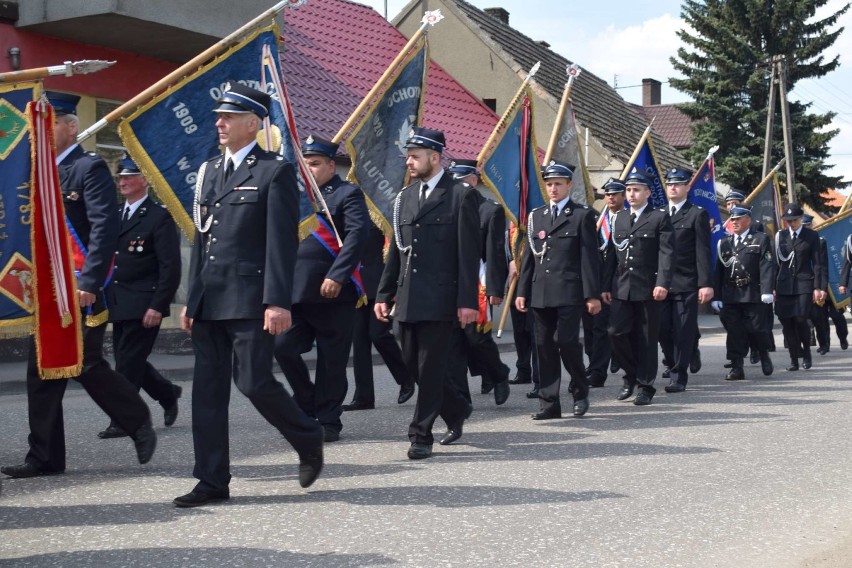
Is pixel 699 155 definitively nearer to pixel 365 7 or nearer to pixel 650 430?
pixel 365 7

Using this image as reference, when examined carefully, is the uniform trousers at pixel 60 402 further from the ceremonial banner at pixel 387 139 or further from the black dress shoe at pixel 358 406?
the ceremonial banner at pixel 387 139

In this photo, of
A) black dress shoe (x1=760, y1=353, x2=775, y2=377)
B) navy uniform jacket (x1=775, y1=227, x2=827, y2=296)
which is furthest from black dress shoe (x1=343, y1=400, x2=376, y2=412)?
navy uniform jacket (x1=775, y1=227, x2=827, y2=296)

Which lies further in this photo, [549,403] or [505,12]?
[505,12]

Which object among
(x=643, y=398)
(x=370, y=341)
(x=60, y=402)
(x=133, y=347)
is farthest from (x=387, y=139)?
(x=60, y=402)

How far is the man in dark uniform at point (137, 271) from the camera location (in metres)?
8.58

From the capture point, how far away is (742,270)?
46.9 ft

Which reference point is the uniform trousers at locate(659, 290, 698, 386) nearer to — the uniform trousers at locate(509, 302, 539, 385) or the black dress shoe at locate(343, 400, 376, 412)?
the uniform trousers at locate(509, 302, 539, 385)

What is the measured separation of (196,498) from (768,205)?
1526 centimetres

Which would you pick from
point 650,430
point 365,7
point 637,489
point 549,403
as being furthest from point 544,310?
point 365,7

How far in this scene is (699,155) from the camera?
42906mm

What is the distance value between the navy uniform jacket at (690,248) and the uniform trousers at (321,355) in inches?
184

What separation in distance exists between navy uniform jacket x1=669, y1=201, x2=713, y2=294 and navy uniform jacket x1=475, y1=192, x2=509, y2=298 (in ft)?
8.97

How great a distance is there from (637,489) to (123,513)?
8.47 ft

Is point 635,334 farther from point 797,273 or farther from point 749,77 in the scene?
point 749,77
